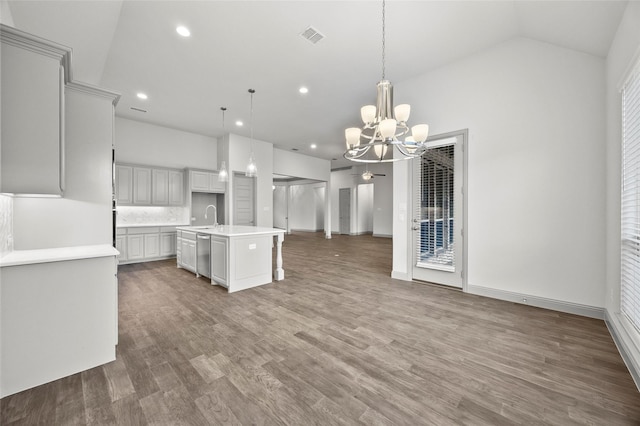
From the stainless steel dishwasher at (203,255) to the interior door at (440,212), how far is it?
141 inches

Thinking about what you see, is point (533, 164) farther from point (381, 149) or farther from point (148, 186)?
point (148, 186)

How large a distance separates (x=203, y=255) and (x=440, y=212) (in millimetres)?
4221

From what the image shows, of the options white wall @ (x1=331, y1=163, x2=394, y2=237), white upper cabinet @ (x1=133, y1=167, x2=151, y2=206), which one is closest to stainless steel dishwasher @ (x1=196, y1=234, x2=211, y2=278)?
white upper cabinet @ (x1=133, y1=167, x2=151, y2=206)

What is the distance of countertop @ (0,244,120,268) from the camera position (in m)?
1.74

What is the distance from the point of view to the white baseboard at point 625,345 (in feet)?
6.26

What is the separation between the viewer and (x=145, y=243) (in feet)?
20.2

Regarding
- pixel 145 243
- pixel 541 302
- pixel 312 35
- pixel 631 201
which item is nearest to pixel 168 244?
pixel 145 243

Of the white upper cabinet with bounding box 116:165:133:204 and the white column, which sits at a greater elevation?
the white upper cabinet with bounding box 116:165:133:204

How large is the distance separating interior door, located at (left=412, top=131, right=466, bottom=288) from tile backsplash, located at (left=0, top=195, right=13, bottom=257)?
4658 mm

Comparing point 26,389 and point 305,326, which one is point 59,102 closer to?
point 26,389

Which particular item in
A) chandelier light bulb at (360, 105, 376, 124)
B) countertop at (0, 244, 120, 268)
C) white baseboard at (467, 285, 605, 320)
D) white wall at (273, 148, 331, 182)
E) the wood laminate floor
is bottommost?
the wood laminate floor

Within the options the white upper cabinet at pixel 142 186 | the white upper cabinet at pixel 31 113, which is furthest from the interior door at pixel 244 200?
the white upper cabinet at pixel 31 113

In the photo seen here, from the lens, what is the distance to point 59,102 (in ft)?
5.83

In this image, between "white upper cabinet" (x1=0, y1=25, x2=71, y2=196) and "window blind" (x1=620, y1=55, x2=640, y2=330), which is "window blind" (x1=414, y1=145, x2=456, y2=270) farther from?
"white upper cabinet" (x1=0, y1=25, x2=71, y2=196)
